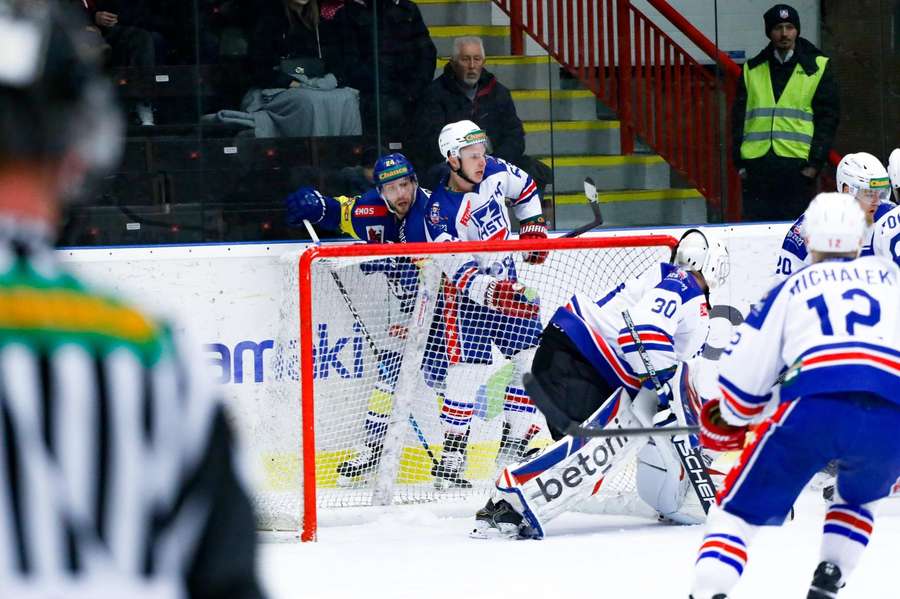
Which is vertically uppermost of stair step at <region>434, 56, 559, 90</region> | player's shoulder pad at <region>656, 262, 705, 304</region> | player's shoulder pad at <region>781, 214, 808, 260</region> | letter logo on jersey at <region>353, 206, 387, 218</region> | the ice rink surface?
stair step at <region>434, 56, 559, 90</region>

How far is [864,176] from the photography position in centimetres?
493

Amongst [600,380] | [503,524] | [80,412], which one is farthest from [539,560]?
[80,412]

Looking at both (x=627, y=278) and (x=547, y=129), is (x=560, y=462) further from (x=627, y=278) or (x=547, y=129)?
(x=547, y=129)

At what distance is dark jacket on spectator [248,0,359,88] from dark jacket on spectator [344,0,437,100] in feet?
0.12

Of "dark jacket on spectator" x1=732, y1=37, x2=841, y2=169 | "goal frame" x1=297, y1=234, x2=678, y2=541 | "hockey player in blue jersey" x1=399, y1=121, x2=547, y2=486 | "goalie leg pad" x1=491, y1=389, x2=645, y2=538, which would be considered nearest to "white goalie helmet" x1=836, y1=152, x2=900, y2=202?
"goal frame" x1=297, y1=234, x2=678, y2=541

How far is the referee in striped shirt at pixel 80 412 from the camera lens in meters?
0.81

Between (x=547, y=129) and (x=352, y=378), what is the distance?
1.38 m

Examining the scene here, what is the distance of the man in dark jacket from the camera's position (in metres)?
5.71

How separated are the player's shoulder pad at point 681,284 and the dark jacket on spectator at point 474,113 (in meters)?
1.39

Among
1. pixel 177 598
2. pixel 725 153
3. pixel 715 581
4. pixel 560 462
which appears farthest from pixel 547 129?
pixel 177 598

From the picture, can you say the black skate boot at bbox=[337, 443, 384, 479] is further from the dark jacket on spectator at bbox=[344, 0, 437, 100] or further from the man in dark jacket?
the man in dark jacket

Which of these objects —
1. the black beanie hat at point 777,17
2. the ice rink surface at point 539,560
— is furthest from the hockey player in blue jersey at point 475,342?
the black beanie hat at point 777,17

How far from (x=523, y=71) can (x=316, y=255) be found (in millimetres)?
1515

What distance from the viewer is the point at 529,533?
14.4ft
